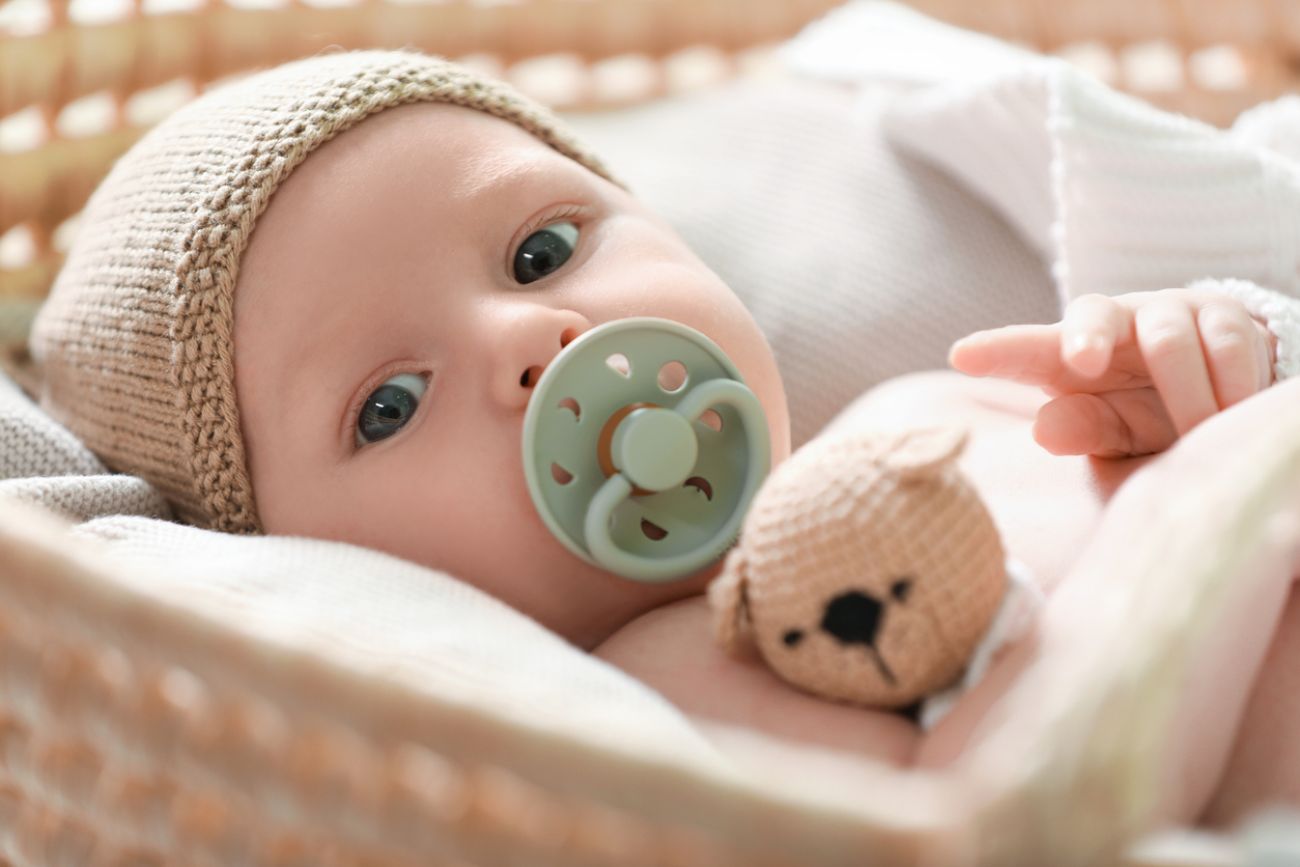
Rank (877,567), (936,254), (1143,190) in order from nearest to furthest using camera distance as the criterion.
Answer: (877,567) → (1143,190) → (936,254)

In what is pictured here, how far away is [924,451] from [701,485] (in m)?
0.23

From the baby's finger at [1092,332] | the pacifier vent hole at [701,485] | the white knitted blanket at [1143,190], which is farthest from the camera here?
the white knitted blanket at [1143,190]

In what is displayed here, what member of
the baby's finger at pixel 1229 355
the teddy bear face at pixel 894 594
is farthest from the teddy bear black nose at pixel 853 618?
the baby's finger at pixel 1229 355

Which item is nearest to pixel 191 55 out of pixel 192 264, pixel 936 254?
pixel 192 264

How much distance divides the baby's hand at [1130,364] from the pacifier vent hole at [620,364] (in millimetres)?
183

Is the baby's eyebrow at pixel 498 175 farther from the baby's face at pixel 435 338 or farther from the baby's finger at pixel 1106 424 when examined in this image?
the baby's finger at pixel 1106 424

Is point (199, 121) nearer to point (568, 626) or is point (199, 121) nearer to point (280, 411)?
point (280, 411)

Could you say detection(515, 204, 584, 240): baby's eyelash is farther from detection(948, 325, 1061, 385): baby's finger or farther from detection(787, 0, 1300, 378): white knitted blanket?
detection(787, 0, 1300, 378): white knitted blanket

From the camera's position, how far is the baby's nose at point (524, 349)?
0.76 m

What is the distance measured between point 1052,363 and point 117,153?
2.93 feet

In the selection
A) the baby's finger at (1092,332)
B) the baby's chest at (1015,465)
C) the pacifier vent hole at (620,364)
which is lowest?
the baby's chest at (1015,465)

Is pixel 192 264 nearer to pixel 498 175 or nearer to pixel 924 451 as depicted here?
pixel 498 175

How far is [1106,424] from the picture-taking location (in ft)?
2.55

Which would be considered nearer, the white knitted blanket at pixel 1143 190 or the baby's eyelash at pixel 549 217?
the baby's eyelash at pixel 549 217
